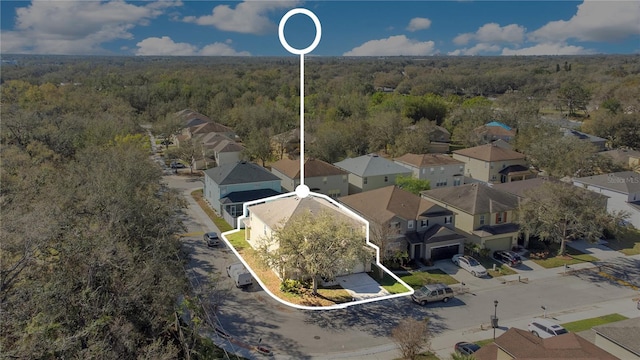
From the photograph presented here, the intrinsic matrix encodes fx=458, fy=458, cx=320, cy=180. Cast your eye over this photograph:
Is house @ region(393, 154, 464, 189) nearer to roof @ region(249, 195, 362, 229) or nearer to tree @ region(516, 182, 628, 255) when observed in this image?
tree @ region(516, 182, 628, 255)

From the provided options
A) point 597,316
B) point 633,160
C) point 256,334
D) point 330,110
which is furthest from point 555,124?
point 256,334

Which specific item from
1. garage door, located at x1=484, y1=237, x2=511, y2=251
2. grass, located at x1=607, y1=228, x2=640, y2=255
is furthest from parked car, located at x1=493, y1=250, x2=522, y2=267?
grass, located at x1=607, y1=228, x2=640, y2=255

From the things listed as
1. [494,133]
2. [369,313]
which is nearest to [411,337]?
[369,313]

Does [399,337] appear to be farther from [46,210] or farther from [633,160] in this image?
[633,160]

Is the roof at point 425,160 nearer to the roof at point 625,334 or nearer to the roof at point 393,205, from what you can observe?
the roof at point 393,205

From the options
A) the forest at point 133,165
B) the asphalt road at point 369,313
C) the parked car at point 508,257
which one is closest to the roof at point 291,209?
the forest at point 133,165

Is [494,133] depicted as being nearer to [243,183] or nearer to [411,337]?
[243,183]
